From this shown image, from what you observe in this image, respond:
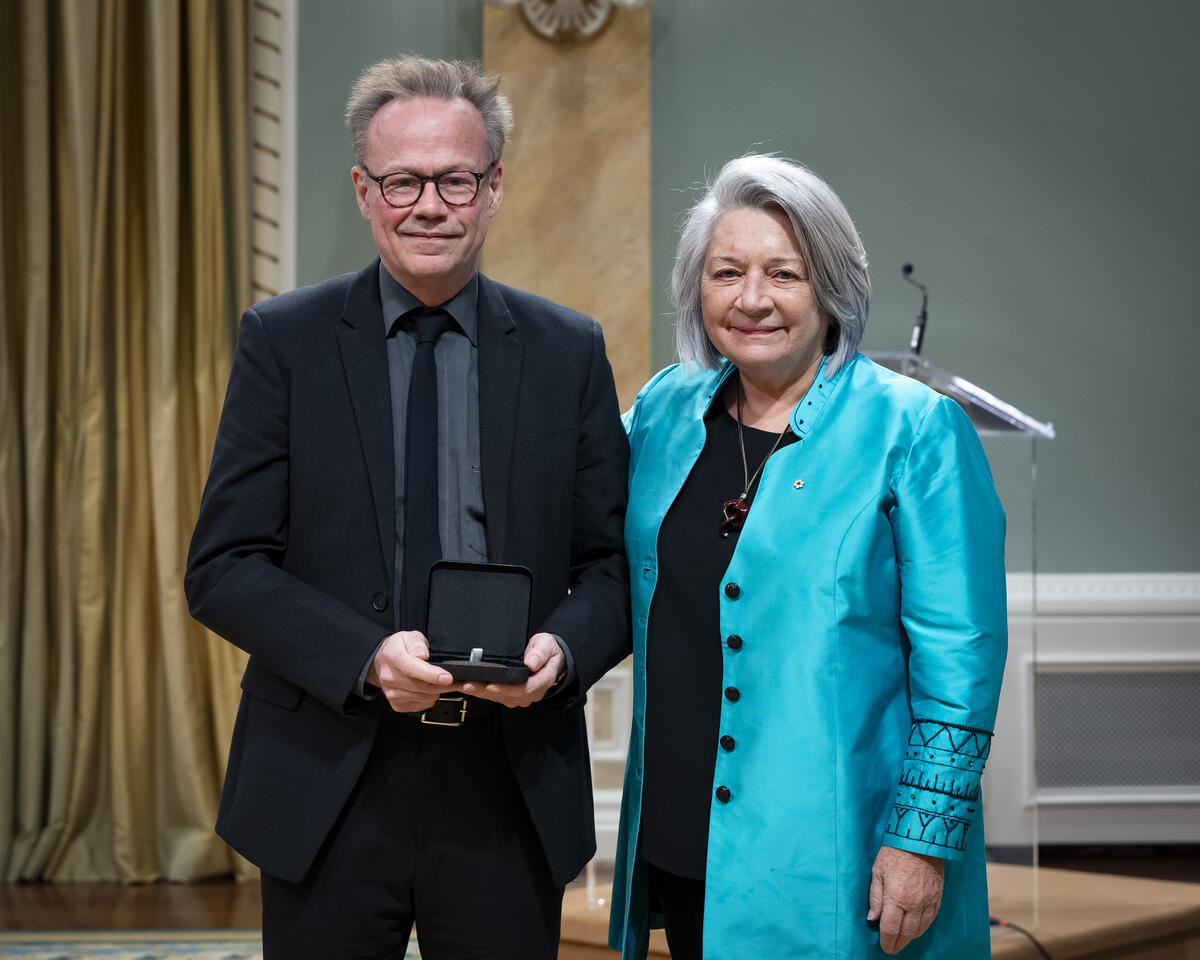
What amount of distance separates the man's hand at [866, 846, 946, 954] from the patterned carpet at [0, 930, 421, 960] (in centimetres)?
184

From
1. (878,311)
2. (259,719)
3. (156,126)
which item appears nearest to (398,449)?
(259,719)

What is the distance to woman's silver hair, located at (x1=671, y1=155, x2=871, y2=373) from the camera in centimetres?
166

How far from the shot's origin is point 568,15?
401cm

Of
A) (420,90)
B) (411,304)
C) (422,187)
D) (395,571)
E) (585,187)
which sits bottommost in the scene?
(395,571)

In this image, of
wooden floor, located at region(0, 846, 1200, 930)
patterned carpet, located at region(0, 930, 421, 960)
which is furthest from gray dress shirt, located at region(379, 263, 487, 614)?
wooden floor, located at region(0, 846, 1200, 930)

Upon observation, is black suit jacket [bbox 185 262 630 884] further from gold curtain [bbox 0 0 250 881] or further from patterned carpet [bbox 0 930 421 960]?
gold curtain [bbox 0 0 250 881]

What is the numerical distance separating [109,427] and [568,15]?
6.19 ft

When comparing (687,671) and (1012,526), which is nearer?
(687,671)

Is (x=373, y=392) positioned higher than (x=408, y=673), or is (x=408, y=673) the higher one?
(x=373, y=392)

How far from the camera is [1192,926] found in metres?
3.32

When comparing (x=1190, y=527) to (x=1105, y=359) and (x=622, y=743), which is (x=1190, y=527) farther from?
(x=622, y=743)

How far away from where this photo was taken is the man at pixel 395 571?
1.55 meters

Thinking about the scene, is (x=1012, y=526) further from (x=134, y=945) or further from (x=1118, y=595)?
(x=134, y=945)

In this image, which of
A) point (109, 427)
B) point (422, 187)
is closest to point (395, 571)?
point (422, 187)
